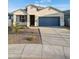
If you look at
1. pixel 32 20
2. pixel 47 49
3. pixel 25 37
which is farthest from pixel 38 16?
pixel 47 49

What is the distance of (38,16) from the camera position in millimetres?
2756

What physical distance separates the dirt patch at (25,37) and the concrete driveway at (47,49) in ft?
0.19

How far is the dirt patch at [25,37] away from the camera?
8.86 ft

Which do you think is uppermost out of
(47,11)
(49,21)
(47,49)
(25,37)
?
(47,11)

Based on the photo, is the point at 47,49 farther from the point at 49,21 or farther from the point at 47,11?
the point at 47,11

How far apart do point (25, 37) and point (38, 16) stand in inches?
14.8

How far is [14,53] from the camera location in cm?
267

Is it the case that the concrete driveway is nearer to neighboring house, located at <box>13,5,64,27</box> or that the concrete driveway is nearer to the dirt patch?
the dirt patch

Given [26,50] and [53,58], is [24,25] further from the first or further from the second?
[53,58]

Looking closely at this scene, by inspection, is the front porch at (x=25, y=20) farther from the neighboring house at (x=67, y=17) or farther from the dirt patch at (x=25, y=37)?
the neighboring house at (x=67, y=17)

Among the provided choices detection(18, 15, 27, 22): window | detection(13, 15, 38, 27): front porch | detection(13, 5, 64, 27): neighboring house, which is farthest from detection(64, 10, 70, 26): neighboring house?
detection(18, 15, 27, 22): window

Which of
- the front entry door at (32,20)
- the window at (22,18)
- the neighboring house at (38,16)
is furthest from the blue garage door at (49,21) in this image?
the window at (22,18)

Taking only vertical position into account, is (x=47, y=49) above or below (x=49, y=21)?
below
